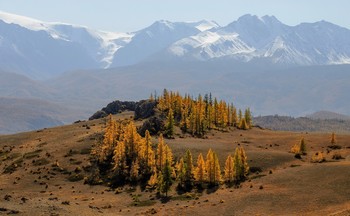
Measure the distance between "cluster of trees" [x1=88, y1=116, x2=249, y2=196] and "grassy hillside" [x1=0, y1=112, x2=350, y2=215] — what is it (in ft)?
12.5

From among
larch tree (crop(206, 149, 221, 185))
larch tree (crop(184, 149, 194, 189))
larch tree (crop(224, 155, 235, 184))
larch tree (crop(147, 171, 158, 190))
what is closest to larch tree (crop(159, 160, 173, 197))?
larch tree (crop(184, 149, 194, 189))

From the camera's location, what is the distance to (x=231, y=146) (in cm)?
15575

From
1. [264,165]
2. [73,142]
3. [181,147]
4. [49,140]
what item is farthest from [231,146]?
[49,140]

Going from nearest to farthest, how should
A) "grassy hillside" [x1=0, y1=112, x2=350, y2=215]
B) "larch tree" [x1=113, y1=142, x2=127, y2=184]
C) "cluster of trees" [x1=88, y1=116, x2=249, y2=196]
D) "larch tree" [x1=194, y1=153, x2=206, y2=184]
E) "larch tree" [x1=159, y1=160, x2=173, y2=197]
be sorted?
"grassy hillside" [x1=0, y1=112, x2=350, y2=215] → "larch tree" [x1=159, y1=160, x2=173, y2=197] → "cluster of trees" [x1=88, y1=116, x2=249, y2=196] → "larch tree" [x1=194, y1=153, x2=206, y2=184] → "larch tree" [x1=113, y1=142, x2=127, y2=184]

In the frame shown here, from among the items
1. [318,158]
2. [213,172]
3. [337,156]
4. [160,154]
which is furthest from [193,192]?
[337,156]

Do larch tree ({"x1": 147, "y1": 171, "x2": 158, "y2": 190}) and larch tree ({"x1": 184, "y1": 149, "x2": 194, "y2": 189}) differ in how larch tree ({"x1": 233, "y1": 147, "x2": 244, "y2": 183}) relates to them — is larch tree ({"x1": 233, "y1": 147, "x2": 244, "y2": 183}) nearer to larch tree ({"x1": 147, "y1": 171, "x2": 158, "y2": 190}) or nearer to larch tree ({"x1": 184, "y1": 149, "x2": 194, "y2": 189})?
larch tree ({"x1": 184, "y1": 149, "x2": 194, "y2": 189})

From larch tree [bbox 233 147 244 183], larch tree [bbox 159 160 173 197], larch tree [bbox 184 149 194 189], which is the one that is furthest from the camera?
larch tree [bbox 184 149 194 189]

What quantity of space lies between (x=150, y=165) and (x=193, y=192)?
68.9 ft

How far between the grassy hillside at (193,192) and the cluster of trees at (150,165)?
3808 millimetres

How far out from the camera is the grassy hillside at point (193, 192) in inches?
3647

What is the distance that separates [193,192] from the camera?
112562mm

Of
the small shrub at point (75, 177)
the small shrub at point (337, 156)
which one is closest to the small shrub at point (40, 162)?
the small shrub at point (75, 177)

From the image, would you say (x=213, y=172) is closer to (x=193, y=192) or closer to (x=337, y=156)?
(x=193, y=192)

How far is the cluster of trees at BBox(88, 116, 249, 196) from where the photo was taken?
11731cm
